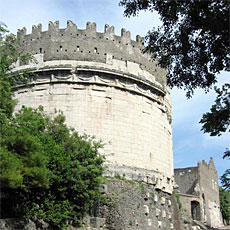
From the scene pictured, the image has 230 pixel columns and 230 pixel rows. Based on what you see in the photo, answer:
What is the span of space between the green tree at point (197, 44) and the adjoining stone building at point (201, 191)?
24752 mm

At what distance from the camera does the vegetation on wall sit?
11289 millimetres

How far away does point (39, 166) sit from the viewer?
11.9 meters

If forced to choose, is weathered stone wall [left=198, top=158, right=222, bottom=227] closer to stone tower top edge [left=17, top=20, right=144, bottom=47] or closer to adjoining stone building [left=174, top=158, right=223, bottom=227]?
adjoining stone building [left=174, top=158, right=223, bottom=227]

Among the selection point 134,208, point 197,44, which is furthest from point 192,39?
point 134,208

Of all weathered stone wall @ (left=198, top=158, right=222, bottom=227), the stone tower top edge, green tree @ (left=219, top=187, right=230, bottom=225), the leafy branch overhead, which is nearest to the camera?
the leafy branch overhead

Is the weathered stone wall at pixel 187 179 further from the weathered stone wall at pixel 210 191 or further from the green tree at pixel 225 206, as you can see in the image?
the green tree at pixel 225 206

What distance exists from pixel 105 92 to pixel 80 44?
307 cm

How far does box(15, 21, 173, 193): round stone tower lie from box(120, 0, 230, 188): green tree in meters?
9.31

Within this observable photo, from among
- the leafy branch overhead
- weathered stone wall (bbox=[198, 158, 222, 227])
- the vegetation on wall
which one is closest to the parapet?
the vegetation on wall

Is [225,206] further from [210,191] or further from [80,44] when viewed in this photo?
[80,44]

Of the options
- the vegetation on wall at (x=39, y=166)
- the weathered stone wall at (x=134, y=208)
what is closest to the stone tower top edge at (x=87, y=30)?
the vegetation on wall at (x=39, y=166)

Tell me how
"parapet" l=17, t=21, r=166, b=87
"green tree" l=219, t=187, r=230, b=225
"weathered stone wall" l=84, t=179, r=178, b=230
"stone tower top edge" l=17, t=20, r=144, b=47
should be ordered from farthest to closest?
"green tree" l=219, t=187, r=230, b=225 < "stone tower top edge" l=17, t=20, r=144, b=47 < "parapet" l=17, t=21, r=166, b=87 < "weathered stone wall" l=84, t=179, r=178, b=230

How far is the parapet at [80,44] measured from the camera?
829 inches

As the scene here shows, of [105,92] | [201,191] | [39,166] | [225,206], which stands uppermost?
[105,92]
